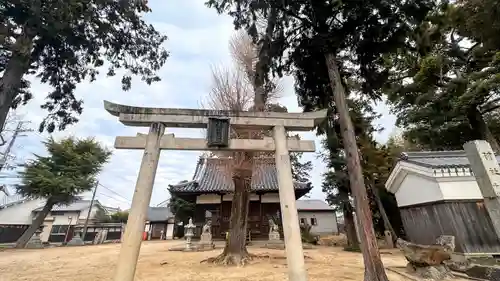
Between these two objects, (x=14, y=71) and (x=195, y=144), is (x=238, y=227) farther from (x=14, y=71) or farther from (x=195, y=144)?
(x=14, y=71)

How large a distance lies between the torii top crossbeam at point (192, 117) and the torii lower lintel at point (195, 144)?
12.1 inches

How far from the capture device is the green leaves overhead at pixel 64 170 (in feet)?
60.1

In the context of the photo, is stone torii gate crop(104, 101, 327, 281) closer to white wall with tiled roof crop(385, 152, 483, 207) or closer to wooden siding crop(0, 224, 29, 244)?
white wall with tiled roof crop(385, 152, 483, 207)

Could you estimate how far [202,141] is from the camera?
4656mm

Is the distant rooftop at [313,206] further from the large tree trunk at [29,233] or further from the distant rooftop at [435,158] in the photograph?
the large tree trunk at [29,233]

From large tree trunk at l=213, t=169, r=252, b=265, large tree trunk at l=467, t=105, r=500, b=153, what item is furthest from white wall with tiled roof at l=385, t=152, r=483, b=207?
large tree trunk at l=213, t=169, r=252, b=265

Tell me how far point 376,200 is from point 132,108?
1483 centimetres

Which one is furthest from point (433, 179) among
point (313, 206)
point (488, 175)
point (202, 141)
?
point (313, 206)

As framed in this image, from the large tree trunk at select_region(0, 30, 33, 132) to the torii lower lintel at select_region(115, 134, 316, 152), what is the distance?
15.4ft

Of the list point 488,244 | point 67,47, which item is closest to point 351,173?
point 488,244

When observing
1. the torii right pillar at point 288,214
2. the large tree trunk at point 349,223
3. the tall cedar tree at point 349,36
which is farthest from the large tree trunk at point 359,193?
the large tree trunk at point 349,223

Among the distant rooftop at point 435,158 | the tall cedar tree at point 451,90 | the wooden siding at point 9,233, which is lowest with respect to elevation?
the wooden siding at point 9,233

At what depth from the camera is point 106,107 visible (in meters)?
4.74

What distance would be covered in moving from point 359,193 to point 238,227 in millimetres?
4523
